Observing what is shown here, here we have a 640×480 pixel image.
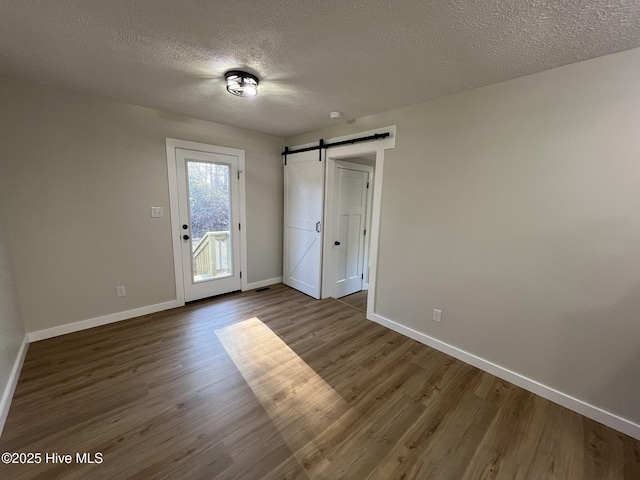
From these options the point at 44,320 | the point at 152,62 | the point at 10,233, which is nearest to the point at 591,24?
the point at 152,62

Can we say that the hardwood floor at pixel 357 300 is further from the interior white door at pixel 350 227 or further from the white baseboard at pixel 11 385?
the white baseboard at pixel 11 385

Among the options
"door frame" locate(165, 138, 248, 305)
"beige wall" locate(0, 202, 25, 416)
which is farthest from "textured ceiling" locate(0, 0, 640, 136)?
"beige wall" locate(0, 202, 25, 416)

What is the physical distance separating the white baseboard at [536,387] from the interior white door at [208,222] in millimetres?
2590

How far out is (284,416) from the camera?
67.3 inches

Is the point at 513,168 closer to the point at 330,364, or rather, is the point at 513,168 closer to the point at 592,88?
the point at 592,88

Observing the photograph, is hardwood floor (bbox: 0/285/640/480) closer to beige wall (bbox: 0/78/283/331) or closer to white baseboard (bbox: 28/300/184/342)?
white baseboard (bbox: 28/300/184/342)

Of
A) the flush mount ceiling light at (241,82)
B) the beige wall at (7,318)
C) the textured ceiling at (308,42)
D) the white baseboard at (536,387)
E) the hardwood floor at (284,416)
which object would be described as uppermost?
the textured ceiling at (308,42)

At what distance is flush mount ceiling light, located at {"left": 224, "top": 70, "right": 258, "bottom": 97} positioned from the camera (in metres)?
1.96

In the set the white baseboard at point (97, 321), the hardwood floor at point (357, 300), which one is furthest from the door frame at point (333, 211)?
the white baseboard at point (97, 321)

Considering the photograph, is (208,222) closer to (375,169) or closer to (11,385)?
(11,385)

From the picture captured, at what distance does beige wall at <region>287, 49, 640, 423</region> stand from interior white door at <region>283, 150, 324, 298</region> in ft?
4.17

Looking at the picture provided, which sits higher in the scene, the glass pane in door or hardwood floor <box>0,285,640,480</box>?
the glass pane in door

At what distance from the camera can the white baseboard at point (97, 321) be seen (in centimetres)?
250

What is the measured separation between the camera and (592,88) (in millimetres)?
1653
